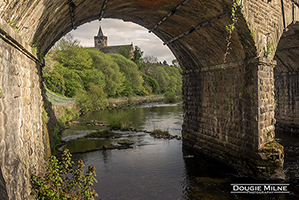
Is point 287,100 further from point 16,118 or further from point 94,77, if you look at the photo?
point 94,77

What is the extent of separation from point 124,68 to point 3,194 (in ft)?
172

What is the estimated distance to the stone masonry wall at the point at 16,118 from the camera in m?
3.73

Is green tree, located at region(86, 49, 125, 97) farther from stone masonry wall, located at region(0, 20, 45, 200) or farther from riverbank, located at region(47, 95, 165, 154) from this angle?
stone masonry wall, located at region(0, 20, 45, 200)

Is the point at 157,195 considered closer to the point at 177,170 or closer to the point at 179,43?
the point at 177,170

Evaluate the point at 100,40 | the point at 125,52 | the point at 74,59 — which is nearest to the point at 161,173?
the point at 74,59

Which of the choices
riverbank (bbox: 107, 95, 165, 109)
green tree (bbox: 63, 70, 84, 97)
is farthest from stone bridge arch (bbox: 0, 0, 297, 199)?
riverbank (bbox: 107, 95, 165, 109)

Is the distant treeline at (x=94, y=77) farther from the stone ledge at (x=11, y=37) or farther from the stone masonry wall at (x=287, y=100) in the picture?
the stone ledge at (x=11, y=37)

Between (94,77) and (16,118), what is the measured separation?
1491 inches

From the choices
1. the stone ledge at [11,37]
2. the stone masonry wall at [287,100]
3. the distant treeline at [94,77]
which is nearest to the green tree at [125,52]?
the distant treeline at [94,77]

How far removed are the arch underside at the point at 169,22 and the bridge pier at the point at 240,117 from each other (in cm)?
66

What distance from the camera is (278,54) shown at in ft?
53.2

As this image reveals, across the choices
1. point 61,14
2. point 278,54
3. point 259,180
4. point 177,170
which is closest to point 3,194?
point 61,14

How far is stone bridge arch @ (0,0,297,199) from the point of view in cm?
433

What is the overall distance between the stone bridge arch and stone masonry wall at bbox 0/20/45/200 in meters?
0.02
